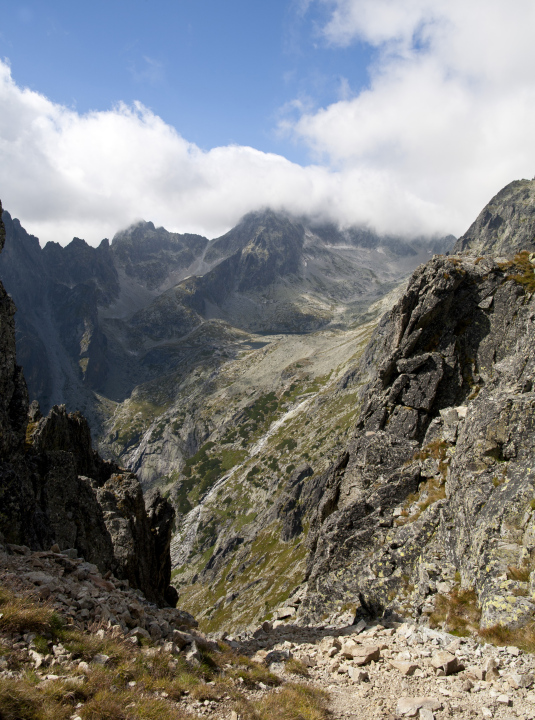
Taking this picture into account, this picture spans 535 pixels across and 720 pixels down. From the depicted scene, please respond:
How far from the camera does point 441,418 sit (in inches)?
1166

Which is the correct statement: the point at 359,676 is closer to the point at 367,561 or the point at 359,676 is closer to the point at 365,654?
the point at 365,654

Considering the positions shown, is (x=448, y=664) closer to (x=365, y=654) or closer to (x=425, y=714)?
(x=425, y=714)

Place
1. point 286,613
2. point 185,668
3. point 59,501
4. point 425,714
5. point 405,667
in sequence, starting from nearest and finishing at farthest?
point 425,714 → point 185,668 → point 405,667 → point 59,501 → point 286,613

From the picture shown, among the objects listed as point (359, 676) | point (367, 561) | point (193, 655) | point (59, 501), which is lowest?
point (367, 561)

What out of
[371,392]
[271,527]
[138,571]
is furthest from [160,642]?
[271,527]

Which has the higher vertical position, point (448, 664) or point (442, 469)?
point (442, 469)

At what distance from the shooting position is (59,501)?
26453 millimetres

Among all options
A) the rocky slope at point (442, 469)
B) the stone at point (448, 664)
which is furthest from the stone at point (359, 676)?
the rocky slope at point (442, 469)

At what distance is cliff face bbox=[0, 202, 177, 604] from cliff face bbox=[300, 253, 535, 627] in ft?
47.8

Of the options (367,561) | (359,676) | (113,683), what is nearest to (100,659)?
(113,683)

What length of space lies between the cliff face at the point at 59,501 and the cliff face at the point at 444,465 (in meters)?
14.6

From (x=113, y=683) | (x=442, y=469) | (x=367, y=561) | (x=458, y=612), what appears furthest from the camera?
(x=442, y=469)

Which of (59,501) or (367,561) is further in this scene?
(59,501)

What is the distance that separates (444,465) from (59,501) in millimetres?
26754
